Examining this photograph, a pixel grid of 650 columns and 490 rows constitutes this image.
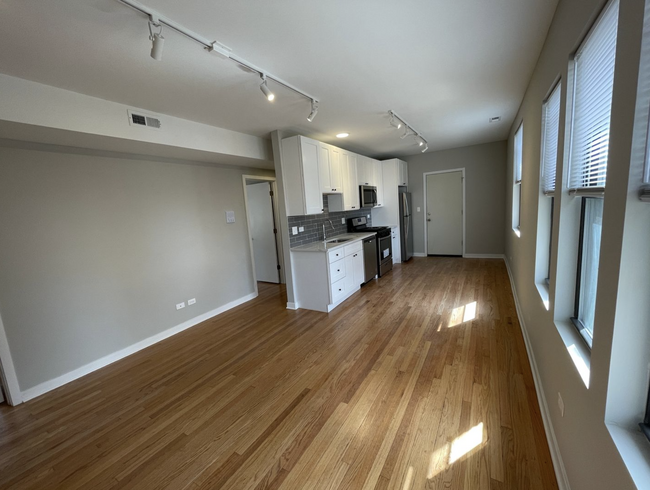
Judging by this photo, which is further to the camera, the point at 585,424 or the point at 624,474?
the point at 585,424

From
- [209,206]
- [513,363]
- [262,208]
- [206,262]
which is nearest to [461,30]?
[513,363]

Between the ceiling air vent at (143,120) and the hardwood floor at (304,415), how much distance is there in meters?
2.41

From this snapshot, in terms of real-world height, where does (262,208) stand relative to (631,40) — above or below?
below

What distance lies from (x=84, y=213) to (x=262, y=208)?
287 centimetres

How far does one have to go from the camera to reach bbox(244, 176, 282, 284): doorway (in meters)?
5.27

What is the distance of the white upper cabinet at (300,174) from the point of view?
3766mm

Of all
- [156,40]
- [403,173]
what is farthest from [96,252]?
[403,173]

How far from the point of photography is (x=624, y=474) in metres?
0.77

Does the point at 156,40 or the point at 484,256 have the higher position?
the point at 156,40

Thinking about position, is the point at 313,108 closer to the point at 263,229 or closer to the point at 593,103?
the point at 593,103

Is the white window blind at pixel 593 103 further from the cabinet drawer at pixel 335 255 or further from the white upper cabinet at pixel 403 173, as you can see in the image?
the white upper cabinet at pixel 403 173

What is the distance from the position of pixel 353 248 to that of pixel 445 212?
3.32 meters

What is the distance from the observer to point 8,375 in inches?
93.2

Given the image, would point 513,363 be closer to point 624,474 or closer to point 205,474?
point 624,474
